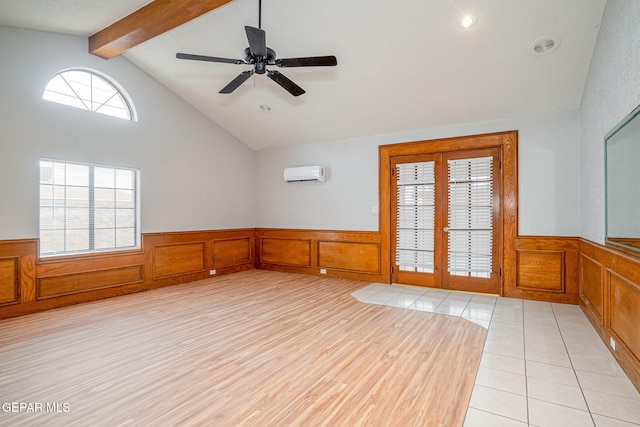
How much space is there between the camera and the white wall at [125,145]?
363cm

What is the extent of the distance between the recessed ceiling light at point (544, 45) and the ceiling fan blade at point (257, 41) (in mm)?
2829

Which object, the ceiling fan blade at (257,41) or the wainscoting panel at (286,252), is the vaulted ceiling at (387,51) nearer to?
the ceiling fan blade at (257,41)

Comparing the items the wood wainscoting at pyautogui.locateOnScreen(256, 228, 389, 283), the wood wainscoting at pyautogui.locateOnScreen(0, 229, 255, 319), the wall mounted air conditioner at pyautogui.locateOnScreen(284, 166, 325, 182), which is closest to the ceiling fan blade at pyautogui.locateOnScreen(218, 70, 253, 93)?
the wall mounted air conditioner at pyautogui.locateOnScreen(284, 166, 325, 182)

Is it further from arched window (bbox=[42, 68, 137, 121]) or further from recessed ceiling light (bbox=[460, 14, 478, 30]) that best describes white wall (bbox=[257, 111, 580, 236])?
arched window (bbox=[42, 68, 137, 121])

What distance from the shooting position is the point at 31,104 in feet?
12.3

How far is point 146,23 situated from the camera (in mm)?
3518

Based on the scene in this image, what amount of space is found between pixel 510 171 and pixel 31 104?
6325 mm

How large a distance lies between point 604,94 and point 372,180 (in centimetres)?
317

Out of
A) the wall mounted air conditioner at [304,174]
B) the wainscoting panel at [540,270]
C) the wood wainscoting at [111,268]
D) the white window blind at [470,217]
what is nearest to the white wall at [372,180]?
the wall mounted air conditioner at [304,174]

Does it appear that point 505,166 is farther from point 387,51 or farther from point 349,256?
point 349,256

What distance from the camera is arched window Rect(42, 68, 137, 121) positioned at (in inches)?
160

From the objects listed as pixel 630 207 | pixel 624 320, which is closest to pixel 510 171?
pixel 630 207

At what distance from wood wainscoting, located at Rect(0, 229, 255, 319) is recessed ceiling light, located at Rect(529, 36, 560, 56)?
219 inches

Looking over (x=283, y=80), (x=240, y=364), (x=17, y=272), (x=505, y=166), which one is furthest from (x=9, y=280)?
(x=505, y=166)
